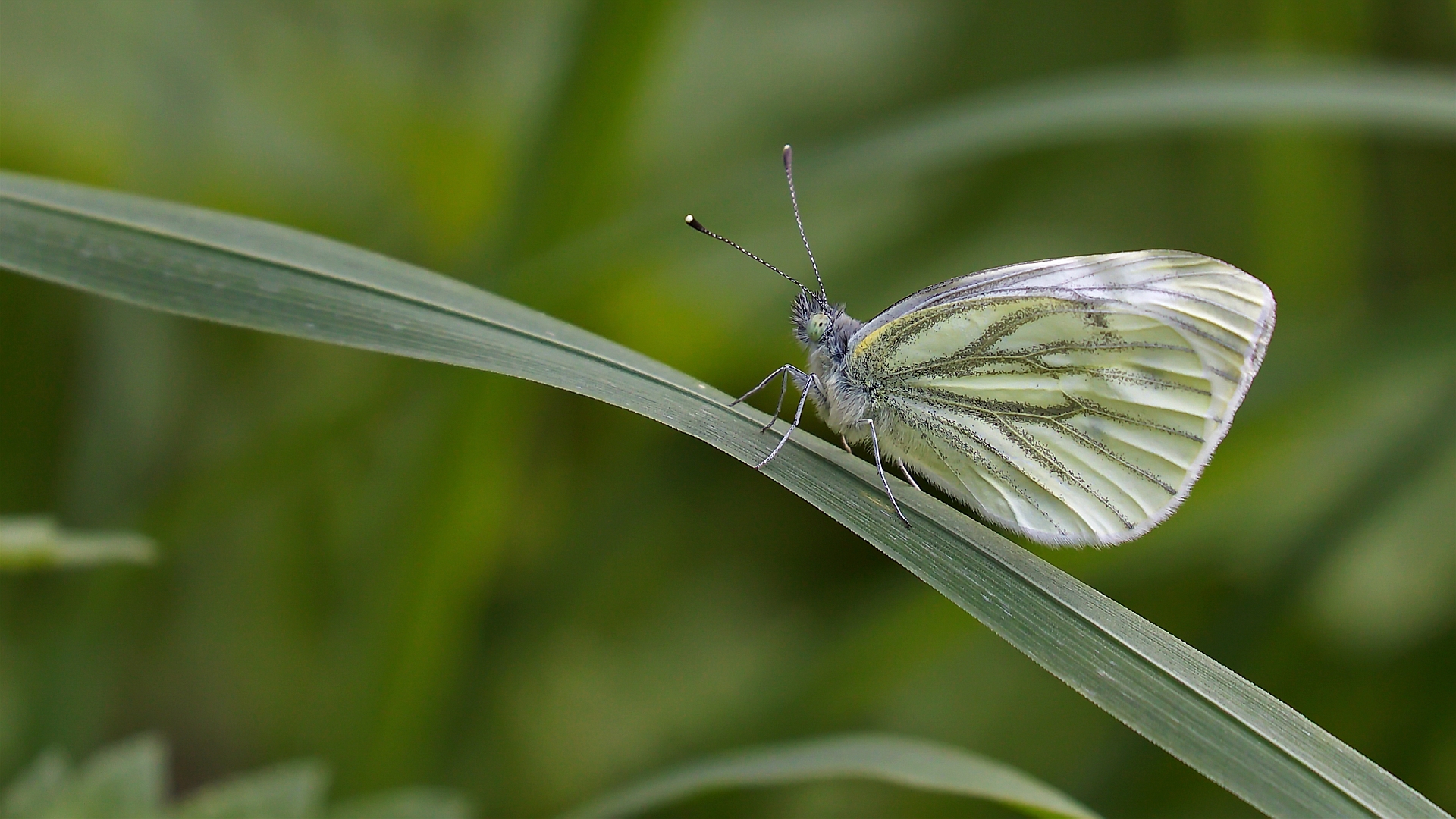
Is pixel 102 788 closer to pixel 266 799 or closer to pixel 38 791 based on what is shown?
pixel 38 791

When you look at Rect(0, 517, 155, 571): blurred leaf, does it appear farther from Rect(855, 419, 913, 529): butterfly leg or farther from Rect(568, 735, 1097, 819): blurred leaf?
Rect(855, 419, 913, 529): butterfly leg

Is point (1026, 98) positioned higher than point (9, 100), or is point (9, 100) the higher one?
point (1026, 98)

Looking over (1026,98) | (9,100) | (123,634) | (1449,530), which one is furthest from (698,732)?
(9,100)

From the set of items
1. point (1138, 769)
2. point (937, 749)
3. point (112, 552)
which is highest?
point (1138, 769)

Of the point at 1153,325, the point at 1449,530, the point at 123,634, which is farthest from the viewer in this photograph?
the point at 1449,530

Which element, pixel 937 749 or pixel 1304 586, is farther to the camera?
pixel 1304 586

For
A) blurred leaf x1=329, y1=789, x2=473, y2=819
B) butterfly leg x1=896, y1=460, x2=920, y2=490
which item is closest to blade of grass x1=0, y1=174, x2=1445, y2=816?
butterfly leg x1=896, y1=460, x2=920, y2=490

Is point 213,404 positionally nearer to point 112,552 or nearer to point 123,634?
point 123,634
